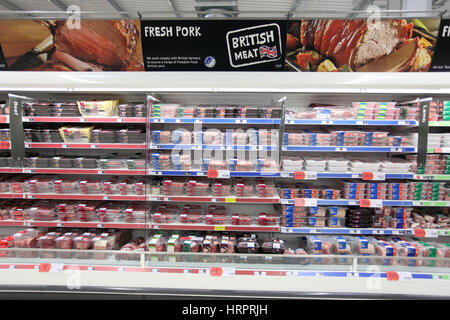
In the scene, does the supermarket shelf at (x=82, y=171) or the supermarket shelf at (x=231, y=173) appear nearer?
the supermarket shelf at (x=231, y=173)

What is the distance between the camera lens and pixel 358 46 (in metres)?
2.53

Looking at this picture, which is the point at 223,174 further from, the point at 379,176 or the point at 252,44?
the point at 379,176

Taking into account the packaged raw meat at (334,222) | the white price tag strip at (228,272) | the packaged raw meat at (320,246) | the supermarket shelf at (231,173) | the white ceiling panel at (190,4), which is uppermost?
the white ceiling panel at (190,4)

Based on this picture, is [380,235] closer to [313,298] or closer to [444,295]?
[444,295]

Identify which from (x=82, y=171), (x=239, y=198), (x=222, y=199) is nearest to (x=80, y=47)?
(x=82, y=171)

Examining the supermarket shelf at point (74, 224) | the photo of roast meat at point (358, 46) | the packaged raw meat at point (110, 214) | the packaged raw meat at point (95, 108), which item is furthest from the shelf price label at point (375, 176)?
the packaged raw meat at point (95, 108)

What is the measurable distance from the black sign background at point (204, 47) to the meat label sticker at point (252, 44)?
0.01 metres

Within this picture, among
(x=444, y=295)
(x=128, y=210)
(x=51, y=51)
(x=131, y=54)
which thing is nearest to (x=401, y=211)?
(x=444, y=295)

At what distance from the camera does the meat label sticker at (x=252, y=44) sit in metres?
2.32

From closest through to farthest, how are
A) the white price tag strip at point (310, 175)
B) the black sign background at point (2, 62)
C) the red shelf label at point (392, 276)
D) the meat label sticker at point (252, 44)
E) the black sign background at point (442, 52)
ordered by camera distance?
the red shelf label at point (392, 276) < the meat label sticker at point (252, 44) < the black sign background at point (442, 52) < the black sign background at point (2, 62) < the white price tag strip at point (310, 175)

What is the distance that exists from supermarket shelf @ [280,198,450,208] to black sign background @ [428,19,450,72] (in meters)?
1.58

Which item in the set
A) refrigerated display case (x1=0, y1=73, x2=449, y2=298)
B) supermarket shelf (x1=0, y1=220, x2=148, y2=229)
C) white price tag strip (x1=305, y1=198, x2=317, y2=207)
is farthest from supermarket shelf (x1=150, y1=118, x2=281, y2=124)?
supermarket shelf (x1=0, y1=220, x2=148, y2=229)

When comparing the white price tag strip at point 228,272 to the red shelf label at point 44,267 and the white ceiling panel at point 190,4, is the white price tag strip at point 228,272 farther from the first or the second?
the white ceiling panel at point 190,4

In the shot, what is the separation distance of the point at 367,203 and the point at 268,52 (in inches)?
87.0
